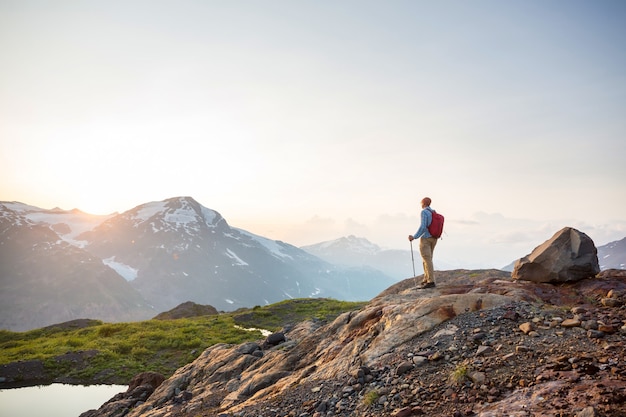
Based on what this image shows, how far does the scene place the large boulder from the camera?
17844 mm

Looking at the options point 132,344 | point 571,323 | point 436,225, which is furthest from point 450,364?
point 132,344

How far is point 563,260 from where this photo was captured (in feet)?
59.4

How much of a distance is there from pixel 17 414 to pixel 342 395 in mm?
28058

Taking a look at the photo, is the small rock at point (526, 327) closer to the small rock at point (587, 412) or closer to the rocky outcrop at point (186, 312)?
the small rock at point (587, 412)

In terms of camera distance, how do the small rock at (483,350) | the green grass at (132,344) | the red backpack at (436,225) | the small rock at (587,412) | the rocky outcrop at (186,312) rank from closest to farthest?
the small rock at (587,412) < the small rock at (483,350) < the red backpack at (436,225) < the green grass at (132,344) < the rocky outcrop at (186,312)

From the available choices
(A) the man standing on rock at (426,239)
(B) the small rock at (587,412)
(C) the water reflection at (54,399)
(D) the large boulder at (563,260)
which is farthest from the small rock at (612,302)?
(C) the water reflection at (54,399)

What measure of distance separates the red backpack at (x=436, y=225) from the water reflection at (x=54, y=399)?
27.7 m

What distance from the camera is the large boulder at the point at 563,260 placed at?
17844mm

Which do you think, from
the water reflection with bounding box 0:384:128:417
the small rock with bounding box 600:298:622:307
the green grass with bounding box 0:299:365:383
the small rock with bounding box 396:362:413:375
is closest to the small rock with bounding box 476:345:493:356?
the small rock with bounding box 396:362:413:375

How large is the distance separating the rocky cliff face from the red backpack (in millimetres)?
3122

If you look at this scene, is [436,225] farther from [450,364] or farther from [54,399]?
[54,399]

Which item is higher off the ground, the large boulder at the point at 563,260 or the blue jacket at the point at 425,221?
the blue jacket at the point at 425,221

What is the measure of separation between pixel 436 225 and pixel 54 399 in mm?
32631

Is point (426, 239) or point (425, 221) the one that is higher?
point (425, 221)
